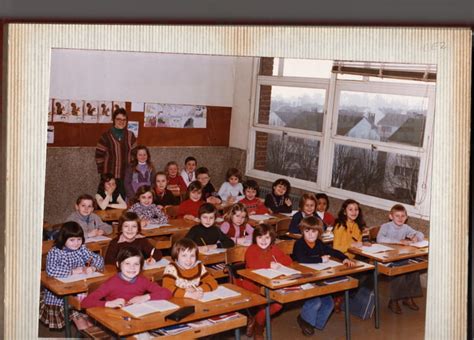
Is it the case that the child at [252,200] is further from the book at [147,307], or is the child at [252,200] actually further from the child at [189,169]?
the book at [147,307]

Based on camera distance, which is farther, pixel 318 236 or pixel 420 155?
pixel 318 236

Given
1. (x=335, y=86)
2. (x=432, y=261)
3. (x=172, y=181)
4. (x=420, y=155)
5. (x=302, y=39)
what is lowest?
(x=432, y=261)

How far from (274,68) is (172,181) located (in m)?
0.39

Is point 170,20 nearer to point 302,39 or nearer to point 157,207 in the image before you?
point 302,39

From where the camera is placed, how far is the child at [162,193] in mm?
1644

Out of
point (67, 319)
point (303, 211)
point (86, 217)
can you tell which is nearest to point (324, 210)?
point (303, 211)

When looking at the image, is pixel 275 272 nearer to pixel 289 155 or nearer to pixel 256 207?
pixel 256 207

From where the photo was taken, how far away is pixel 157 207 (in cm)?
166

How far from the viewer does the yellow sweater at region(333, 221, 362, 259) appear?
161 centimetres

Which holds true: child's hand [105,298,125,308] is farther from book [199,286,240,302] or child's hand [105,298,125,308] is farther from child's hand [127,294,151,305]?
book [199,286,240,302]

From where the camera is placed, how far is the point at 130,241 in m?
1.66

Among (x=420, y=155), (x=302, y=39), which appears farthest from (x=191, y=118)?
(x=420, y=155)

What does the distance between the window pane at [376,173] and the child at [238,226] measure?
0.25 m

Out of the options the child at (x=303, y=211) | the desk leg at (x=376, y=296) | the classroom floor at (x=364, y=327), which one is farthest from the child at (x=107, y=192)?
the desk leg at (x=376, y=296)
